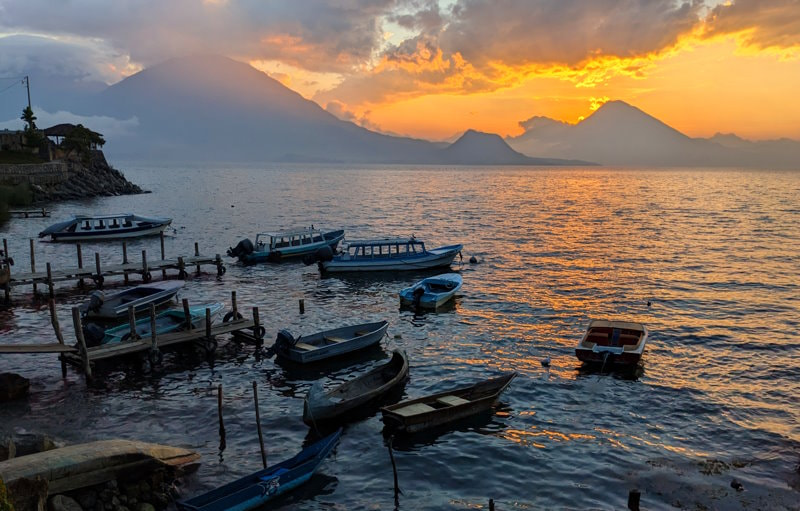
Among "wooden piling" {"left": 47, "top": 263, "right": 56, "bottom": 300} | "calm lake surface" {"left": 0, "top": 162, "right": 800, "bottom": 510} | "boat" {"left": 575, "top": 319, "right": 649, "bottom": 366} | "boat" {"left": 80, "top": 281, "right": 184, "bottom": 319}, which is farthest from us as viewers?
"wooden piling" {"left": 47, "top": 263, "right": 56, "bottom": 300}

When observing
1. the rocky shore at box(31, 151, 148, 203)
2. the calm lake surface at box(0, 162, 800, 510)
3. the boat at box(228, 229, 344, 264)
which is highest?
the rocky shore at box(31, 151, 148, 203)

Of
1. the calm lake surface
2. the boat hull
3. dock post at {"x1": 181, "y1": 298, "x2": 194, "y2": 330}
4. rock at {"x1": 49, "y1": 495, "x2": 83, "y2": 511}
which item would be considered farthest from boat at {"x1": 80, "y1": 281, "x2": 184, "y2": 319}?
rock at {"x1": 49, "y1": 495, "x2": 83, "y2": 511}

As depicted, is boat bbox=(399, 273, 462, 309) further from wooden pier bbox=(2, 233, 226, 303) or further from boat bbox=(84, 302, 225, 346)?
wooden pier bbox=(2, 233, 226, 303)

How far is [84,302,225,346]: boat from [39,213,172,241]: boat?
41.1m

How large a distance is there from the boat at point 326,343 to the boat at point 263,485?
8.81 metres

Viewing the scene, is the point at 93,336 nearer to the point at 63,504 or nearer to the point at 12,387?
the point at 12,387

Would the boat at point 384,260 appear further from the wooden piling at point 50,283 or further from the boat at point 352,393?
the boat at point 352,393

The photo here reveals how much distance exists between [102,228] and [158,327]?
43.6 m

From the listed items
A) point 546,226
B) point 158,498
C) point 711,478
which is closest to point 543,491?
point 711,478

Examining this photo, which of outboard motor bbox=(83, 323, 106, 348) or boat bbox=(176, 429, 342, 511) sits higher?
outboard motor bbox=(83, 323, 106, 348)

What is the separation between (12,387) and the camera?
75.2 feet

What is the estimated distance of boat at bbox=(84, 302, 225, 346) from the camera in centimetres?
2716

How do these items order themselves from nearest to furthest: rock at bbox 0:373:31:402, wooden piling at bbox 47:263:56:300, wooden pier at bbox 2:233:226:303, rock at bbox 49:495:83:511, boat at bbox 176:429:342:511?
1. rock at bbox 49:495:83:511
2. boat at bbox 176:429:342:511
3. rock at bbox 0:373:31:402
4. wooden piling at bbox 47:263:56:300
5. wooden pier at bbox 2:233:226:303

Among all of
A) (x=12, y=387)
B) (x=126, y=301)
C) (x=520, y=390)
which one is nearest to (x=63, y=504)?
(x=12, y=387)
